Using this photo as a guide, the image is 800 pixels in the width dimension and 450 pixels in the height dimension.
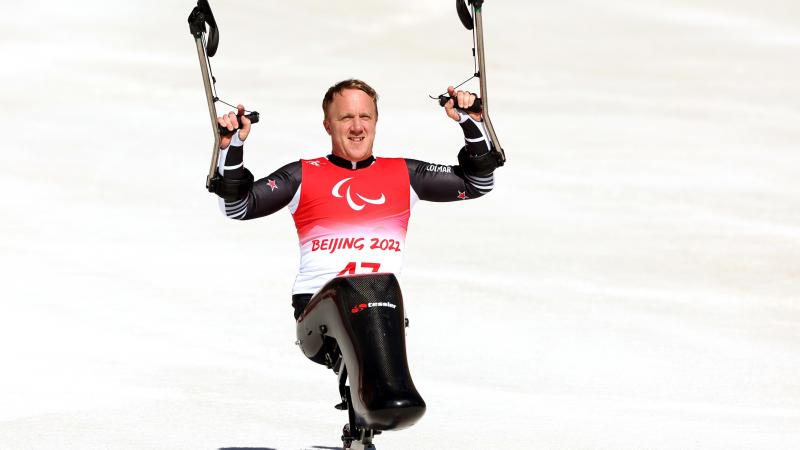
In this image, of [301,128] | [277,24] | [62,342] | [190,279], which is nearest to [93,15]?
[277,24]

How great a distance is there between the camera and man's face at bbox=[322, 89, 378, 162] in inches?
285

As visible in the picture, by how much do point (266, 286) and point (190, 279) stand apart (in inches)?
26.5

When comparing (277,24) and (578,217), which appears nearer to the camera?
(578,217)

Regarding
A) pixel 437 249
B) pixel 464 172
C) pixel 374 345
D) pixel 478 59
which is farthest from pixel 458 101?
pixel 437 249

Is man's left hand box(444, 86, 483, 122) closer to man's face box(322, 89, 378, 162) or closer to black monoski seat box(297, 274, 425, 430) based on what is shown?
man's face box(322, 89, 378, 162)

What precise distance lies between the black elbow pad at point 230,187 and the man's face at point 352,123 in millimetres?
481

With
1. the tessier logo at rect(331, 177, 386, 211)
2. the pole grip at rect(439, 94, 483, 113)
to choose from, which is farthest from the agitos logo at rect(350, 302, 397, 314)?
the pole grip at rect(439, 94, 483, 113)

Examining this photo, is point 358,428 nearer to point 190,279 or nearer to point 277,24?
point 190,279

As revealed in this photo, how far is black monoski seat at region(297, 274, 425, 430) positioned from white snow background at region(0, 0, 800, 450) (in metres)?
2.33

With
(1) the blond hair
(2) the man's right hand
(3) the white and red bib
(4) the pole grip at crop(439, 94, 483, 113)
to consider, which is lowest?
(3) the white and red bib

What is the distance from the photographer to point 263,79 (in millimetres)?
29891

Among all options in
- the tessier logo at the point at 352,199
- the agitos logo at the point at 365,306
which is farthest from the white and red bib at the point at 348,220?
the agitos logo at the point at 365,306

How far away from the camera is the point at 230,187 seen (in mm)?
6996

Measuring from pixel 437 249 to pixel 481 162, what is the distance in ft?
29.2
